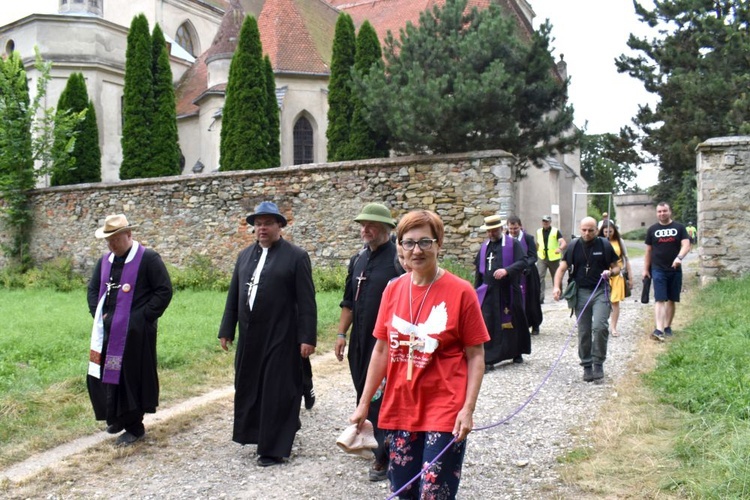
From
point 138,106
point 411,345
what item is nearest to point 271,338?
point 411,345

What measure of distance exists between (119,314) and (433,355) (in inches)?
136

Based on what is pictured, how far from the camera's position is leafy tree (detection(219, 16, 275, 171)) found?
66.7ft

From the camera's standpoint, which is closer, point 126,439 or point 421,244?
point 421,244

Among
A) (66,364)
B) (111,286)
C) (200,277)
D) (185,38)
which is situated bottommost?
(66,364)

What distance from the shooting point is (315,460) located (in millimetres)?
5254

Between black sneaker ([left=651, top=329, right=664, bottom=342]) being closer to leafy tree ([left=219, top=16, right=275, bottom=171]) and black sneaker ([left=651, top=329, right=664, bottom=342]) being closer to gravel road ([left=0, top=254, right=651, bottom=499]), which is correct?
gravel road ([left=0, top=254, right=651, bottom=499])

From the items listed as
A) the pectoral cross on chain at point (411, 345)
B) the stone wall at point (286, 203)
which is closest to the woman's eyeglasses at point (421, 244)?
the pectoral cross on chain at point (411, 345)

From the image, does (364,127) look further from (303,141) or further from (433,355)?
(433,355)

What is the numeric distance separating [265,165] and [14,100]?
7857 mm

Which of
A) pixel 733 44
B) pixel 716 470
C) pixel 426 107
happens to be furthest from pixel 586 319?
pixel 733 44

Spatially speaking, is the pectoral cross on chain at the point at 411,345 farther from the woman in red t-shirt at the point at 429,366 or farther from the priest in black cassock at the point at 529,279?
the priest in black cassock at the point at 529,279

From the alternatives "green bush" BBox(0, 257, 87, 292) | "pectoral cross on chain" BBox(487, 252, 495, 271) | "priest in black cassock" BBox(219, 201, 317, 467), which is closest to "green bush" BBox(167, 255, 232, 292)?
"green bush" BBox(0, 257, 87, 292)

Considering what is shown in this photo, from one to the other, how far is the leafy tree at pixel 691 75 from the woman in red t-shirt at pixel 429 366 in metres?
15.7

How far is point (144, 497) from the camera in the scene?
15.0 feet
